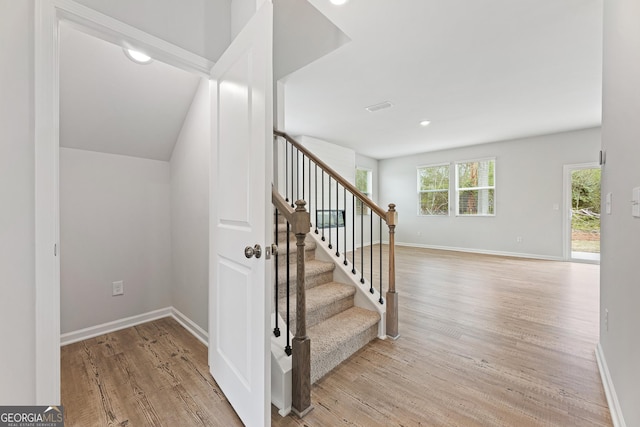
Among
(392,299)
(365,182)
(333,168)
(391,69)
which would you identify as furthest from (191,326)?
(365,182)

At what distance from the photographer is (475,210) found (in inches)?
247

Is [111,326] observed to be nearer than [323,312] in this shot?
No

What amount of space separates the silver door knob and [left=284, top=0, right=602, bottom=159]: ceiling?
6.10 ft

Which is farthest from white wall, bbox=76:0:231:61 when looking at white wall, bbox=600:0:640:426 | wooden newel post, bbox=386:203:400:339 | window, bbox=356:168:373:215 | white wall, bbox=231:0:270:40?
window, bbox=356:168:373:215

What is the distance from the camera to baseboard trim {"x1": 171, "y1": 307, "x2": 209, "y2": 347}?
7.10ft

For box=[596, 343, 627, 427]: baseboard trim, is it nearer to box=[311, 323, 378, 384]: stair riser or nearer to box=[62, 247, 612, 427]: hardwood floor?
box=[62, 247, 612, 427]: hardwood floor

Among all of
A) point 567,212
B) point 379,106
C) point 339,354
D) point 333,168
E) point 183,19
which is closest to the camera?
point 183,19

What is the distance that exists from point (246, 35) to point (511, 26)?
85.8 inches

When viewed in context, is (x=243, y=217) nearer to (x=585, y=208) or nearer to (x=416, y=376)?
(x=416, y=376)

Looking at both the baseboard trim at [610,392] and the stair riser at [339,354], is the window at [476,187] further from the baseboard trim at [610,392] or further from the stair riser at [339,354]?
the stair riser at [339,354]

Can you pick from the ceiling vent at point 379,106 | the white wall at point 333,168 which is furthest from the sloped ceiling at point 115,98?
the white wall at point 333,168

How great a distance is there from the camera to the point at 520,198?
5.63 metres

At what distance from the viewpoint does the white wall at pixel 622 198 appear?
1.12 meters

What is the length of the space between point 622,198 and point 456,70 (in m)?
2.10
